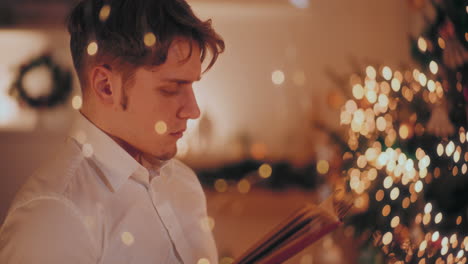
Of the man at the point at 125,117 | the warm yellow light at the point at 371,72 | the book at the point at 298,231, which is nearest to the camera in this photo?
the book at the point at 298,231

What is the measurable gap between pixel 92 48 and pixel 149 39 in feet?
0.31

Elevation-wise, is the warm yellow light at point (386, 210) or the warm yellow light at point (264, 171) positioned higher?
the warm yellow light at point (386, 210)

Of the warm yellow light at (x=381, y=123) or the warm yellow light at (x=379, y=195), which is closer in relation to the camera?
the warm yellow light at (x=379, y=195)

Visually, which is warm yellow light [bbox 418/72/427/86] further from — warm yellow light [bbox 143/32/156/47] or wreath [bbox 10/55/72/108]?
wreath [bbox 10/55/72/108]

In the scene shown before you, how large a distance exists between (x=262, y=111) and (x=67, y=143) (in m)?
2.88

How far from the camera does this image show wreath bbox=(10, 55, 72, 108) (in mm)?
3477

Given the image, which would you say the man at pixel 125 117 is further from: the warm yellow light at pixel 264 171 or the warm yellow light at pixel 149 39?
the warm yellow light at pixel 264 171

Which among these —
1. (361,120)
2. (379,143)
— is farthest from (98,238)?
(361,120)

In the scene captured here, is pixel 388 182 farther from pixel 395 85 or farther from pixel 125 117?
pixel 125 117

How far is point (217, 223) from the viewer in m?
3.55

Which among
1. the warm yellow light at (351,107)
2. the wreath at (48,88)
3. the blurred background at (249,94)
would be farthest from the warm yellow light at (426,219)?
the wreath at (48,88)

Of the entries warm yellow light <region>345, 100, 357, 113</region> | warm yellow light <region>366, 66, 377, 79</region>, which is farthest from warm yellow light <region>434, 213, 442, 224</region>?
warm yellow light <region>345, 100, 357, 113</region>

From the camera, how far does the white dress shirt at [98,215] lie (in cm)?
67

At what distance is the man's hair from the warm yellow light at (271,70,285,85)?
280 cm
